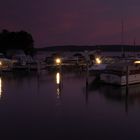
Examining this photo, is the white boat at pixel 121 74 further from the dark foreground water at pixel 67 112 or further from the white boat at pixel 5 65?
the white boat at pixel 5 65

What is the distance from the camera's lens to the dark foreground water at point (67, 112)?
45.0 ft

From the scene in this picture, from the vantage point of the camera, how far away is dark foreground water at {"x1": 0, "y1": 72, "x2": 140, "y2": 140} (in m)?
13.7

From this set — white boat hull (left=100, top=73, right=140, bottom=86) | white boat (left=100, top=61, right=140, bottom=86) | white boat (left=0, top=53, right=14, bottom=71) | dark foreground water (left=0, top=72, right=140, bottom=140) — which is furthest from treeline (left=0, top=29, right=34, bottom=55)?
white boat (left=100, top=61, right=140, bottom=86)

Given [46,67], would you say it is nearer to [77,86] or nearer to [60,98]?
[77,86]

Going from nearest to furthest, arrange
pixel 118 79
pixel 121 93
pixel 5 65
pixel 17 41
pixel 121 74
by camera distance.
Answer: pixel 121 93 → pixel 121 74 → pixel 118 79 → pixel 5 65 → pixel 17 41

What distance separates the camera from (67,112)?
17469 mm

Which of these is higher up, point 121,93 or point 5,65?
point 5,65

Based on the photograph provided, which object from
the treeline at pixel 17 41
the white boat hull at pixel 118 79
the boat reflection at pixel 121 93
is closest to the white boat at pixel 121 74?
the white boat hull at pixel 118 79

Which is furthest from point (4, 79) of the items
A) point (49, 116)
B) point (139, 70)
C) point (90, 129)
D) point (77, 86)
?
point (90, 129)

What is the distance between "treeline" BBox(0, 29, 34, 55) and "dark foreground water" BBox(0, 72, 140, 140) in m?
31.0

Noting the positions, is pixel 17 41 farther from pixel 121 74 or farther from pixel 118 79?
pixel 121 74

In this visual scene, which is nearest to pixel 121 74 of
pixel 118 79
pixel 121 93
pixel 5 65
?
pixel 118 79

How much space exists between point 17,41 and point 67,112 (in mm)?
43405

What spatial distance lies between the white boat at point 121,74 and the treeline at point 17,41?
34379 millimetres
